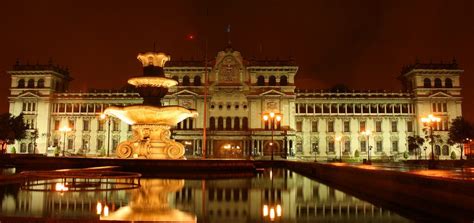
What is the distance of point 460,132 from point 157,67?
2129 inches

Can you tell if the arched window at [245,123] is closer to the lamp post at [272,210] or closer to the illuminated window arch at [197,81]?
the illuminated window arch at [197,81]

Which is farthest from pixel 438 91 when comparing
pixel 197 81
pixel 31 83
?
→ pixel 31 83

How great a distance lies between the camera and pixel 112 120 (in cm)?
7769

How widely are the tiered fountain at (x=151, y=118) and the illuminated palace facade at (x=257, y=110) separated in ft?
140

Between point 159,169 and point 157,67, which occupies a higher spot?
point 157,67

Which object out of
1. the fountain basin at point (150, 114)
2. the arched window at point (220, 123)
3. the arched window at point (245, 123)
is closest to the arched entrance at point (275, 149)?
the arched window at point (245, 123)

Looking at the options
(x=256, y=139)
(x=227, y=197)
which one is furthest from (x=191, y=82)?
(x=227, y=197)

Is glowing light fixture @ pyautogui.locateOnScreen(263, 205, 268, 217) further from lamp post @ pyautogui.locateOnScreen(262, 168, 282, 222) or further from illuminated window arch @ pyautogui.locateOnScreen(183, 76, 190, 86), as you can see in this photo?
illuminated window arch @ pyautogui.locateOnScreen(183, 76, 190, 86)

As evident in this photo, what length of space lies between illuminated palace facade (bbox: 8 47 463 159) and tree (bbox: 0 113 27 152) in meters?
6.96

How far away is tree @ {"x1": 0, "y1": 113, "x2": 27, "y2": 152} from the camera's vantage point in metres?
57.0

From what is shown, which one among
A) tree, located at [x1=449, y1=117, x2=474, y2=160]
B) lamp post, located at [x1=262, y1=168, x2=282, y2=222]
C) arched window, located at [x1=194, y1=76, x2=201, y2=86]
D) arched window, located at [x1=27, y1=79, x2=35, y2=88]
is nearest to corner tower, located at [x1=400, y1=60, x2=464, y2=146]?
tree, located at [x1=449, y1=117, x2=474, y2=160]

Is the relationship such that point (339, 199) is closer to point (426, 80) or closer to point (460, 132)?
point (460, 132)

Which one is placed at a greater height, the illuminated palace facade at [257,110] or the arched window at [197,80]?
the arched window at [197,80]

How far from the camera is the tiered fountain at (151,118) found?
941 inches
